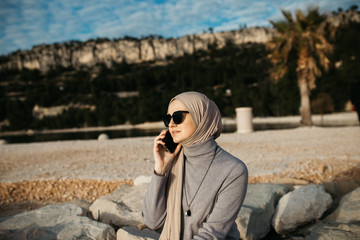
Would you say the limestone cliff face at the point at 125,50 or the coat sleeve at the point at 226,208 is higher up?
the limestone cliff face at the point at 125,50

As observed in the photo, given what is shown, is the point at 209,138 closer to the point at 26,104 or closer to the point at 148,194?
the point at 148,194

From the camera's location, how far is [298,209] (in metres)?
3.47

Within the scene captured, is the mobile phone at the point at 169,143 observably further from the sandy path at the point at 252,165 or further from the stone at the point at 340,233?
the sandy path at the point at 252,165

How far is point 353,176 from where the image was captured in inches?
195

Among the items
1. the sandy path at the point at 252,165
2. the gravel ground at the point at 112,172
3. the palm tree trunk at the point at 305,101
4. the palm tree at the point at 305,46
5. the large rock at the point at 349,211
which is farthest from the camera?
the palm tree trunk at the point at 305,101

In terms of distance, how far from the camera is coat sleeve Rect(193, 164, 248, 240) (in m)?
1.44

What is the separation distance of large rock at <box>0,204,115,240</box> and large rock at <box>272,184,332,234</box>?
2.27m

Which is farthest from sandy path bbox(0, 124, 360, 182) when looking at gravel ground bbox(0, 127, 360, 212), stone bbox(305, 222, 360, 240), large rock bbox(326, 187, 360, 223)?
stone bbox(305, 222, 360, 240)

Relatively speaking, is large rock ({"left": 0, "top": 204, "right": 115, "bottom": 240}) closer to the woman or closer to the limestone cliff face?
the woman

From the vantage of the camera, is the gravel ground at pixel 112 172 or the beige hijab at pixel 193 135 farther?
the gravel ground at pixel 112 172

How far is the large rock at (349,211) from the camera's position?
3.00 metres

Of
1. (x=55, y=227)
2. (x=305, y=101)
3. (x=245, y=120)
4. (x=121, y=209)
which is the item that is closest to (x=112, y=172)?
(x=121, y=209)

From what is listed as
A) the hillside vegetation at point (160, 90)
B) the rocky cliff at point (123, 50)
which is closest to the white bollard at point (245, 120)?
the hillside vegetation at point (160, 90)

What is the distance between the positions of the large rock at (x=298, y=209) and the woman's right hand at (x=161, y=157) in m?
2.57
